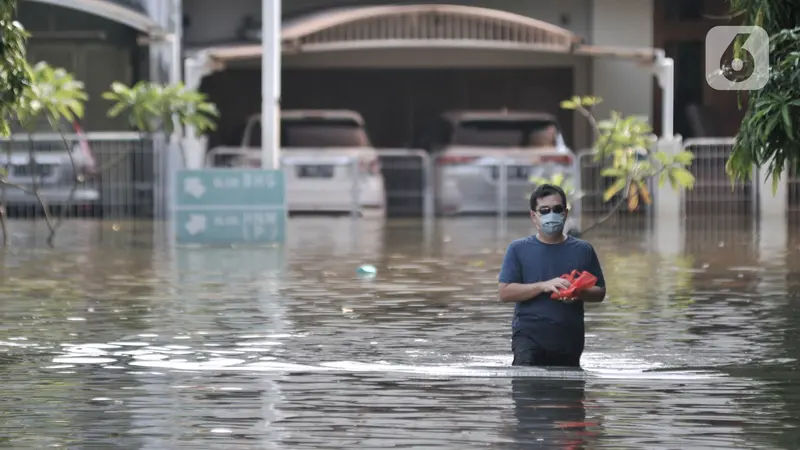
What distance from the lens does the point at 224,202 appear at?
28031 mm

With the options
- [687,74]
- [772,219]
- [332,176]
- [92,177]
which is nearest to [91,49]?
[92,177]

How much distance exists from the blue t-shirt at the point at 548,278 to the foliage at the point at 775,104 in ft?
4.58

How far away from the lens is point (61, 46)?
131 feet

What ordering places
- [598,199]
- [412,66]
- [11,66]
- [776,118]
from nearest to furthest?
[776,118]
[11,66]
[598,199]
[412,66]

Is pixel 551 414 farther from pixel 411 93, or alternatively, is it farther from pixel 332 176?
pixel 411 93

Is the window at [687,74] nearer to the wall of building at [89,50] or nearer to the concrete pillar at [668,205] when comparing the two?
the concrete pillar at [668,205]

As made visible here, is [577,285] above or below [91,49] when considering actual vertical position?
below

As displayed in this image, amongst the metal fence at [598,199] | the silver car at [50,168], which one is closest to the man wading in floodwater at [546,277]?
the metal fence at [598,199]

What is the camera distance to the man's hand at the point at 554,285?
39.1ft

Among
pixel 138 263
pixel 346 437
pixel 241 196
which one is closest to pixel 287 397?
pixel 346 437

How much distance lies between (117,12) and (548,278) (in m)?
24.1

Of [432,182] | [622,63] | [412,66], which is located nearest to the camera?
[432,182]

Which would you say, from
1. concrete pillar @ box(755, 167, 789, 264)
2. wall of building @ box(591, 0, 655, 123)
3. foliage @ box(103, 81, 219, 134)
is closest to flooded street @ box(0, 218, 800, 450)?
concrete pillar @ box(755, 167, 789, 264)

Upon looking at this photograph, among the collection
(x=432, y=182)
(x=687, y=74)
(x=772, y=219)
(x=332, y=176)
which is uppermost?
(x=687, y=74)
